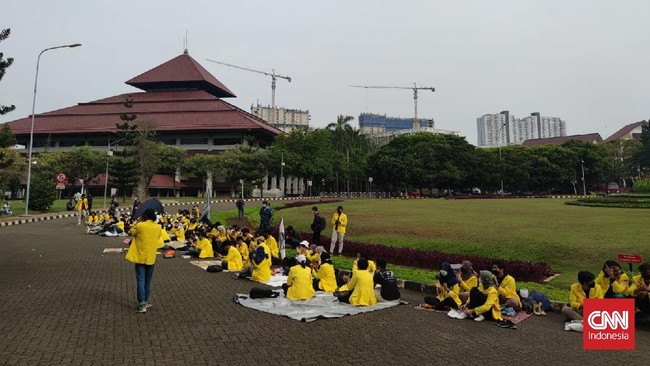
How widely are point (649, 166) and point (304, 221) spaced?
72453mm

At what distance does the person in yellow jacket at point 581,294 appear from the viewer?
24.1 ft

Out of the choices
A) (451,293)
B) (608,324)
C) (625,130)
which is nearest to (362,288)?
(451,293)

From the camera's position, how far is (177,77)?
67.3m

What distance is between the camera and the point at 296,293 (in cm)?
830

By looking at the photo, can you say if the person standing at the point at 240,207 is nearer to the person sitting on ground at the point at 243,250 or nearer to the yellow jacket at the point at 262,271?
the person sitting on ground at the point at 243,250

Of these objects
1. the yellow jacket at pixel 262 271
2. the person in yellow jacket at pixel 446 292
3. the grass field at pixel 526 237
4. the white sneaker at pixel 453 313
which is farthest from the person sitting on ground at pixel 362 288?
the grass field at pixel 526 237

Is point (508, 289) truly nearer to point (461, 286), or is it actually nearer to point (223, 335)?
point (461, 286)

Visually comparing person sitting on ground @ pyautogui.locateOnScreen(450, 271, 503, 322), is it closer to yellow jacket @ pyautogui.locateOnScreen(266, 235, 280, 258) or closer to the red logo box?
the red logo box

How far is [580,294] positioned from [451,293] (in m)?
2.25

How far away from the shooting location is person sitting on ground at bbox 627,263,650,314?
7.28 meters

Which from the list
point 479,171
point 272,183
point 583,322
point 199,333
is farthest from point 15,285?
point 479,171

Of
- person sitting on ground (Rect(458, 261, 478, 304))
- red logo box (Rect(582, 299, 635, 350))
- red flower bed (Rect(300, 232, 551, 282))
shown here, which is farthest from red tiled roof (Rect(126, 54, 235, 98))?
red logo box (Rect(582, 299, 635, 350))

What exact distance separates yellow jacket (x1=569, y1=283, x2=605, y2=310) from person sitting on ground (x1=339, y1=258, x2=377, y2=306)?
3593mm

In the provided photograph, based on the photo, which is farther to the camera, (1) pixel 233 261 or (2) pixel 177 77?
(2) pixel 177 77
